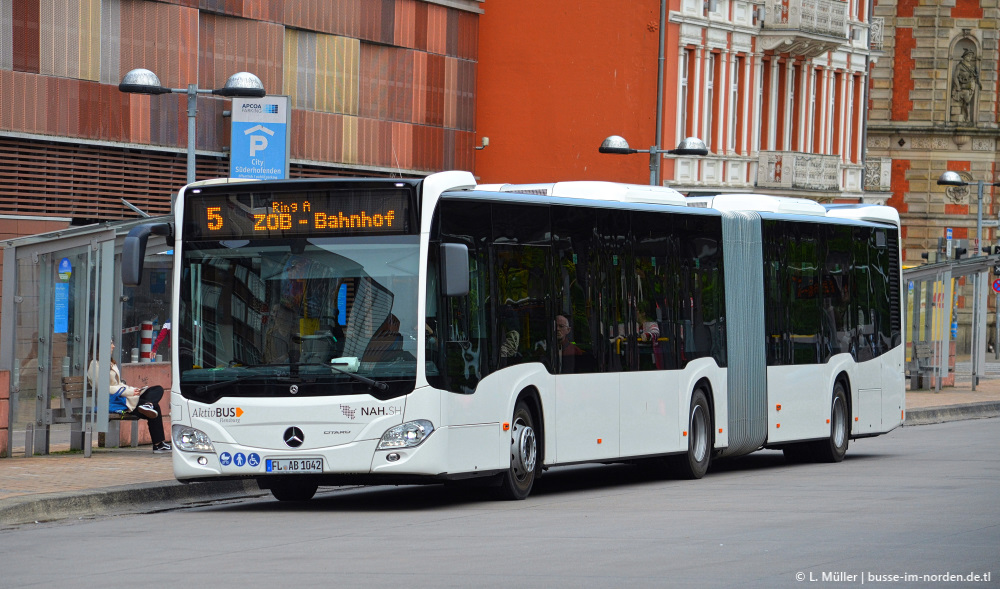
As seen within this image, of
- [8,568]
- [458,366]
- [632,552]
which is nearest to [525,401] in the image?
[458,366]

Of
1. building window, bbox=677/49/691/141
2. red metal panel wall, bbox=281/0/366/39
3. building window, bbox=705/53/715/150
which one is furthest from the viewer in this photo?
building window, bbox=705/53/715/150

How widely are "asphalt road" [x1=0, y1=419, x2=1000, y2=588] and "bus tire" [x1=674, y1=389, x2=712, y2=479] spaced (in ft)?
1.36

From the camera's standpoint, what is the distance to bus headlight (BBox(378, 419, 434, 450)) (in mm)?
15492

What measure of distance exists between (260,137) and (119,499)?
13.4 meters

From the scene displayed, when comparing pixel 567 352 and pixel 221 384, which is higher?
pixel 567 352

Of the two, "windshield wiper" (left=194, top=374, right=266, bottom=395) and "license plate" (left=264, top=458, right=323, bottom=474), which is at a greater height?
"windshield wiper" (left=194, top=374, right=266, bottom=395)

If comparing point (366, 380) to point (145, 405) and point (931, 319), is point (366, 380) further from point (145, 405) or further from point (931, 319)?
point (931, 319)

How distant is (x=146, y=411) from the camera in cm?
2183

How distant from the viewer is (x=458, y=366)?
1588 centimetres

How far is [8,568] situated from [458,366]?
4.99 m

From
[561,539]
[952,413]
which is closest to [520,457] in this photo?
[561,539]

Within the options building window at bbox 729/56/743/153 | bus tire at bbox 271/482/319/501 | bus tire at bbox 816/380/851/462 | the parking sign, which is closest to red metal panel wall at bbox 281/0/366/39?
the parking sign

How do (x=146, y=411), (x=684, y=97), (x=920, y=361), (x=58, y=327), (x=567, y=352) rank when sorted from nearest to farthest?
(x=567, y=352)
(x=58, y=327)
(x=146, y=411)
(x=920, y=361)
(x=684, y=97)

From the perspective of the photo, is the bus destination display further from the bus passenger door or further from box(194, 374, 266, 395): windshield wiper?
the bus passenger door
